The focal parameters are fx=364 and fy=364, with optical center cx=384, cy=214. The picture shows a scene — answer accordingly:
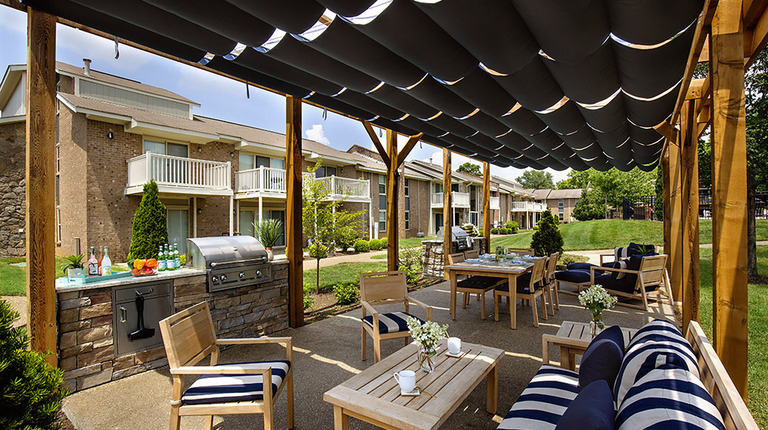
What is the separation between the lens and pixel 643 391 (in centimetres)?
145

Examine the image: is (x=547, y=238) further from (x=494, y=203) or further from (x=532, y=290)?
(x=494, y=203)

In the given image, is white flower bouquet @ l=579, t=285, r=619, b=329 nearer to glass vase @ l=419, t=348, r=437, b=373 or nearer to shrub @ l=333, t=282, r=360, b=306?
glass vase @ l=419, t=348, r=437, b=373

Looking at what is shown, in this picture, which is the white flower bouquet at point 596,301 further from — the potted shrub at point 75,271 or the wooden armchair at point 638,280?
the potted shrub at point 75,271

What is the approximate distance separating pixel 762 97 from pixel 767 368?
721 centimetres

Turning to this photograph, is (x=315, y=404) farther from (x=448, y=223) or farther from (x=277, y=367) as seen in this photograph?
(x=448, y=223)

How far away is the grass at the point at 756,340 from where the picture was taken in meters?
3.10

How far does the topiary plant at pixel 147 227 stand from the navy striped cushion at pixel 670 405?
1119 centimetres

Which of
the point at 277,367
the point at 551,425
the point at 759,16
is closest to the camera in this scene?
the point at 551,425

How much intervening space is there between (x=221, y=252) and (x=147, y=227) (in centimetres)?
708

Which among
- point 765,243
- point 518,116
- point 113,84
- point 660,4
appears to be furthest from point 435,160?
point 660,4

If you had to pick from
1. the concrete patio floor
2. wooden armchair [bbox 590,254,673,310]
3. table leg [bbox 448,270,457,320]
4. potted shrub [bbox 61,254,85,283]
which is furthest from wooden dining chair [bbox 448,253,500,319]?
potted shrub [bbox 61,254,85,283]

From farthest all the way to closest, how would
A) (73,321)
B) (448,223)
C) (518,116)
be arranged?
(448,223) → (518,116) → (73,321)

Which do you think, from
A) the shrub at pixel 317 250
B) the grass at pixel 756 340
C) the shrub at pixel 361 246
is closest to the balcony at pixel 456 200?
the shrub at pixel 361 246

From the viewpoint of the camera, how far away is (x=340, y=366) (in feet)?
13.1
